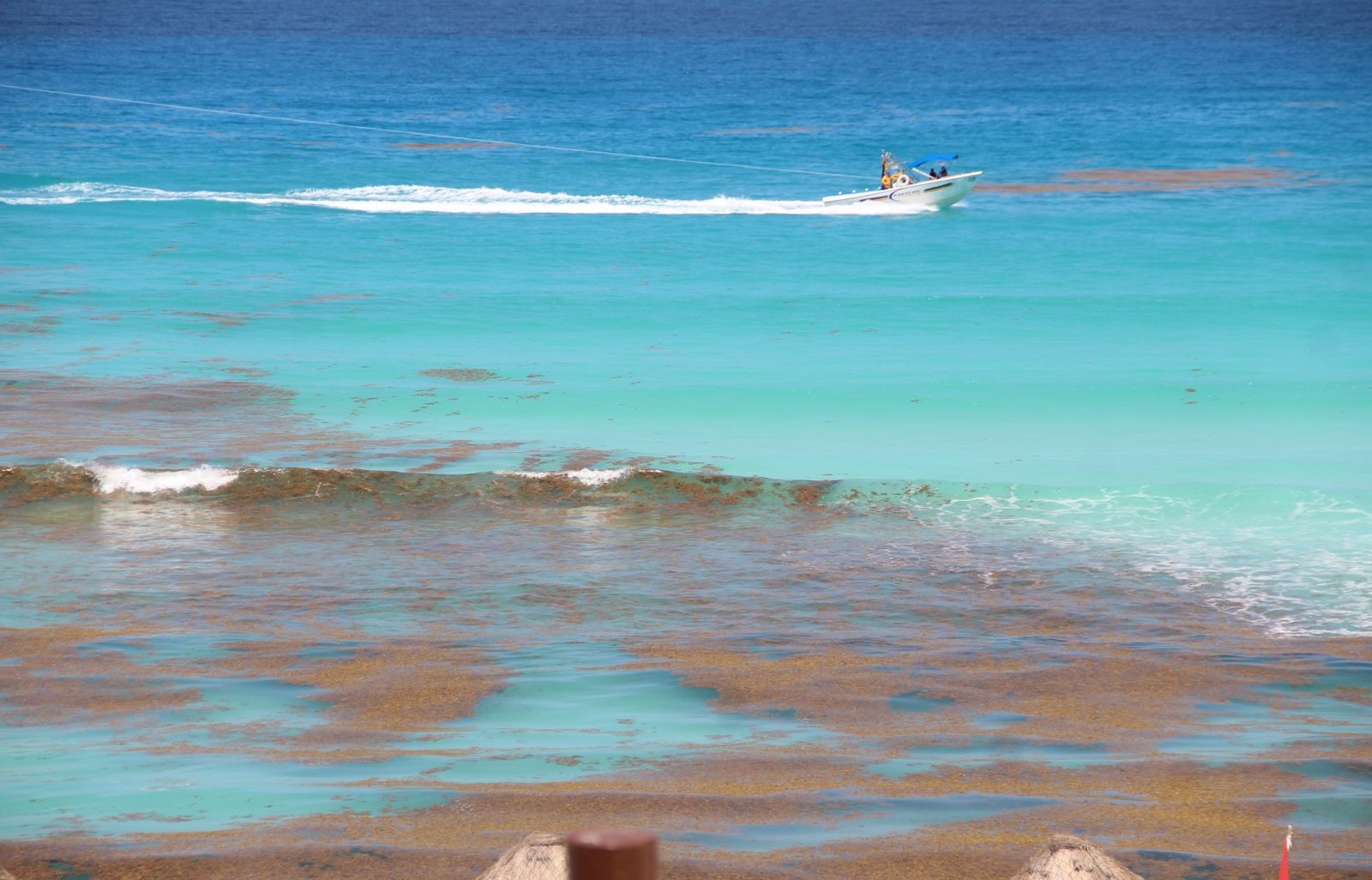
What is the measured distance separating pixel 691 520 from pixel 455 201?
26218 millimetres

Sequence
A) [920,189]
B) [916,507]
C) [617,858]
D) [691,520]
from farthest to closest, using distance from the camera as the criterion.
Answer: [920,189]
[916,507]
[691,520]
[617,858]

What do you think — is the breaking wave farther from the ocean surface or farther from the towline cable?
the towline cable

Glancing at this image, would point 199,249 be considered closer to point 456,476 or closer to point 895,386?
point 895,386

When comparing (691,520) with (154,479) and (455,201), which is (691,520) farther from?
(455,201)

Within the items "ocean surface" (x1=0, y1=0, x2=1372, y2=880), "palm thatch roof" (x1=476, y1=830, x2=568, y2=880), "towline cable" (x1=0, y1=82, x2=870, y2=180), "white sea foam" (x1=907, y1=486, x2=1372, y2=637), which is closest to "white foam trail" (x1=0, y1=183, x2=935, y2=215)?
"ocean surface" (x1=0, y1=0, x2=1372, y2=880)

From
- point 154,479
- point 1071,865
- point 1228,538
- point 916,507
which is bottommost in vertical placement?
point 1071,865

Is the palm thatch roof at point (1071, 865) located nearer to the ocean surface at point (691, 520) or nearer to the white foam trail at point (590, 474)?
A: the ocean surface at point (691, 520)

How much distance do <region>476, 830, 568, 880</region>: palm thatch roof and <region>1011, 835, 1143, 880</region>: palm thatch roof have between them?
45.7 inches

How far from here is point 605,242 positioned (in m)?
29.4

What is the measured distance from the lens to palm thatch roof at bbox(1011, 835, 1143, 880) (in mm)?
3492

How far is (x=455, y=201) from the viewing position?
116 feet

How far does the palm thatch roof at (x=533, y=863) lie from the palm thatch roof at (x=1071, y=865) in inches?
45.7

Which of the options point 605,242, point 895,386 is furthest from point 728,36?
point 895,386

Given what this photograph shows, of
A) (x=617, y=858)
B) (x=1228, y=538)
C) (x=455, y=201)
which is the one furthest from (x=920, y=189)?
(x=617, y=858)
